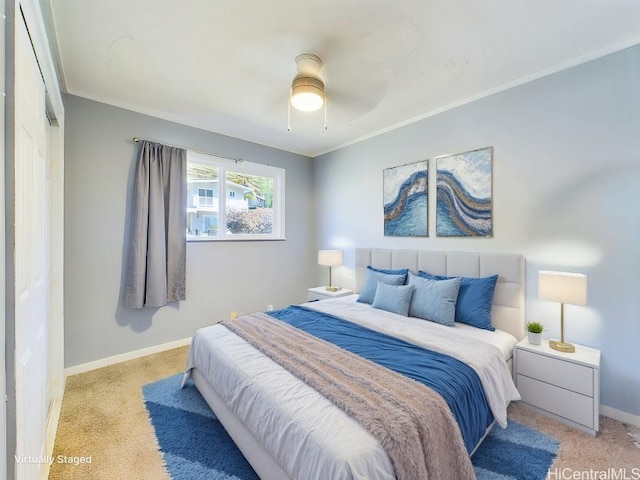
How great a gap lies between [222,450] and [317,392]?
0.87m

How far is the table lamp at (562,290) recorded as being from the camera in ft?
6.58

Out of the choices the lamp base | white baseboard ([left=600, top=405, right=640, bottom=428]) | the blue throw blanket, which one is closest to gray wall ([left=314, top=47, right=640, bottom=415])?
white baseboard ([left=600, top=405, right=640, bottom=428])

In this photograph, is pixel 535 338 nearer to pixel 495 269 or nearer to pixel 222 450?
pixel 495 269

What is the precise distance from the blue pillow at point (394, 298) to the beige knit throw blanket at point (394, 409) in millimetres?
1047

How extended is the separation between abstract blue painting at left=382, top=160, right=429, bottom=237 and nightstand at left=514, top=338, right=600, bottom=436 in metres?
1.50

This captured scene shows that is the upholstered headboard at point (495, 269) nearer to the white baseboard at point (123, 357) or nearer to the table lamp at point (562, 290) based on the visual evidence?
the table lamp at point (562, 290)

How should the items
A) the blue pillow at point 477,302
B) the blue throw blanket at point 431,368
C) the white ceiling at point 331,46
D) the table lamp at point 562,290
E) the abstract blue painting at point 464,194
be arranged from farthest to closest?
the abstract blue painting at point 464,194, the blue pillow at point 477,302, the table lamp at point 562,290, the white ceiling at point 331,46, the blue throw blanket at point 431,368

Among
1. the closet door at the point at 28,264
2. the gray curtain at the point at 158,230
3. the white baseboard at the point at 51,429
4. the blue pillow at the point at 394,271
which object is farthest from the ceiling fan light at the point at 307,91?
the white baseboard at the point at 51,429

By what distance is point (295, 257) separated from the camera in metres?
4.54

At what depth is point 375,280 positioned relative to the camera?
322cm

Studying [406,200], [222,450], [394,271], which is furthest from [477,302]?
[222,450]

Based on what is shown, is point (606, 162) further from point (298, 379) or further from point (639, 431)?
point (298, 379)

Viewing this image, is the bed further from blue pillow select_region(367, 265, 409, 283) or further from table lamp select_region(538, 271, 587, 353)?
table lamp select_region(538, 271, 587, 353)

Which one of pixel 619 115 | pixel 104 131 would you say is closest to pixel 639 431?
pixel 619 115
